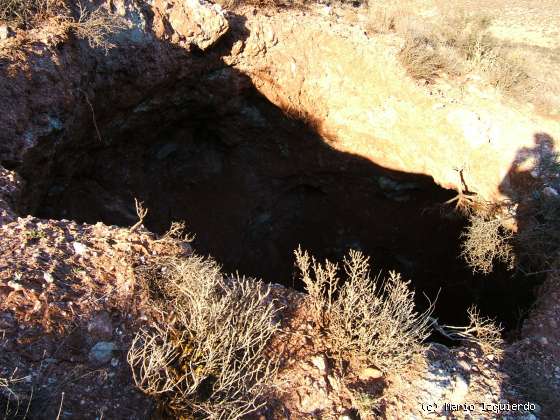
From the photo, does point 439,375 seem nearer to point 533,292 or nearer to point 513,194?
point 533,292

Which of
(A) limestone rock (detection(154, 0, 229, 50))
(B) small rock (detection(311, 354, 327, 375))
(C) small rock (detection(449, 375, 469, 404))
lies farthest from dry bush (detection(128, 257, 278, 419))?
(A) limestone rock (detection(154, 0, 229, 50))

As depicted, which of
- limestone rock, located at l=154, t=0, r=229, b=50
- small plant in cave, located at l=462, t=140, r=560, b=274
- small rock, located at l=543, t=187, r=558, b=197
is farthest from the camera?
limestone rock, located at l=154, t=0, r=229, b=50

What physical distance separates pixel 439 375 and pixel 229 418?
1.91 metres

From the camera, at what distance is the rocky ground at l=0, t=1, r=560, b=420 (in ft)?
8.34

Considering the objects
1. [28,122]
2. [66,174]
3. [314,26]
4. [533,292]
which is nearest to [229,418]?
[28,122]

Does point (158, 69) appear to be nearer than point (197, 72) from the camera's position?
Yes

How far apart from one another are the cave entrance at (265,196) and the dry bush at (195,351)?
3.04 m

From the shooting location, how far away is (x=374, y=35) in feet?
20.1

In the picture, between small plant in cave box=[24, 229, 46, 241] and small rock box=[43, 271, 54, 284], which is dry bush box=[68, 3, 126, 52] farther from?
small rock box=[43, 271, 54, 284]

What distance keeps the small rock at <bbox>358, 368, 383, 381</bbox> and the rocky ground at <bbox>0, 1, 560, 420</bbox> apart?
10mm

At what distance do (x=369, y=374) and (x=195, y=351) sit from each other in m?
1.45

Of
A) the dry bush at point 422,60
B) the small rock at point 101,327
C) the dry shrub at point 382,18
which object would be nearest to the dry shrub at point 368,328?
the small rock at point 101,327

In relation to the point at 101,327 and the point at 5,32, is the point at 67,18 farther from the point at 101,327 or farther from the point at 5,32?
the point at 101,327

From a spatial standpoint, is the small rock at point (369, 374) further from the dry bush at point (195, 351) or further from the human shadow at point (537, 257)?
the human shadow at point (537, 257)
